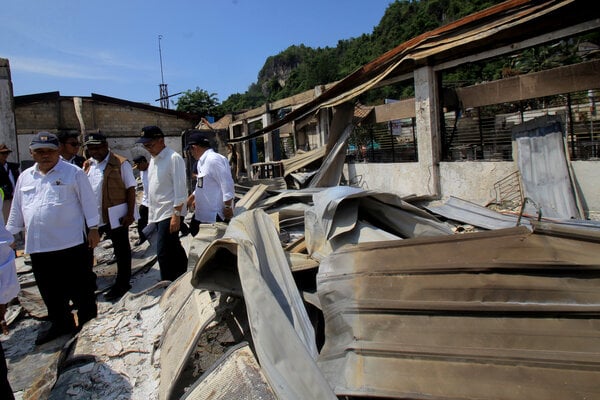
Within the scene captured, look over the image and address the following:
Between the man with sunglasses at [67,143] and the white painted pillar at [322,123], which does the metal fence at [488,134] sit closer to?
the white painted pillar at [322,123]

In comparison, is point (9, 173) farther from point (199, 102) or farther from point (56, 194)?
point (199, 102)

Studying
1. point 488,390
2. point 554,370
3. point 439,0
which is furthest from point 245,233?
point 439,0

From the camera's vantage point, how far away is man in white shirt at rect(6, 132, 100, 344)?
3088mm

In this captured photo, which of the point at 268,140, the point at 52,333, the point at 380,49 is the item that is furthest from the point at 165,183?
the point at 380,49

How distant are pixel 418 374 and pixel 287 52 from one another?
372 ft

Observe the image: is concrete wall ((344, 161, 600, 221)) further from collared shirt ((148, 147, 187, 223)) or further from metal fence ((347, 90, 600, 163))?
collared shirt ((148, 147, 187, 223))

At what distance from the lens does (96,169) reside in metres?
4.07

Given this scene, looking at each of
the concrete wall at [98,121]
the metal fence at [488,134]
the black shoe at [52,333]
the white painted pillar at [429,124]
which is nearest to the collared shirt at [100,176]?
the black shoe at [52,333]

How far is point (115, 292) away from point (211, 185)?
4.95ft

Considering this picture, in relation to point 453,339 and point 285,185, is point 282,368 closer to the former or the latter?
point 453,339

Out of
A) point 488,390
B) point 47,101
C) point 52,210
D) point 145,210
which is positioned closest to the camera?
point 488,390

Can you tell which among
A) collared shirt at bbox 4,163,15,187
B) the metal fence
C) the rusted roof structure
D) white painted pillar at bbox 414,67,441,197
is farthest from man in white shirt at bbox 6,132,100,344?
the metal fence

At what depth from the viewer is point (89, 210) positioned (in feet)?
10.7

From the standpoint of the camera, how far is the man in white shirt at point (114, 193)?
400cm
